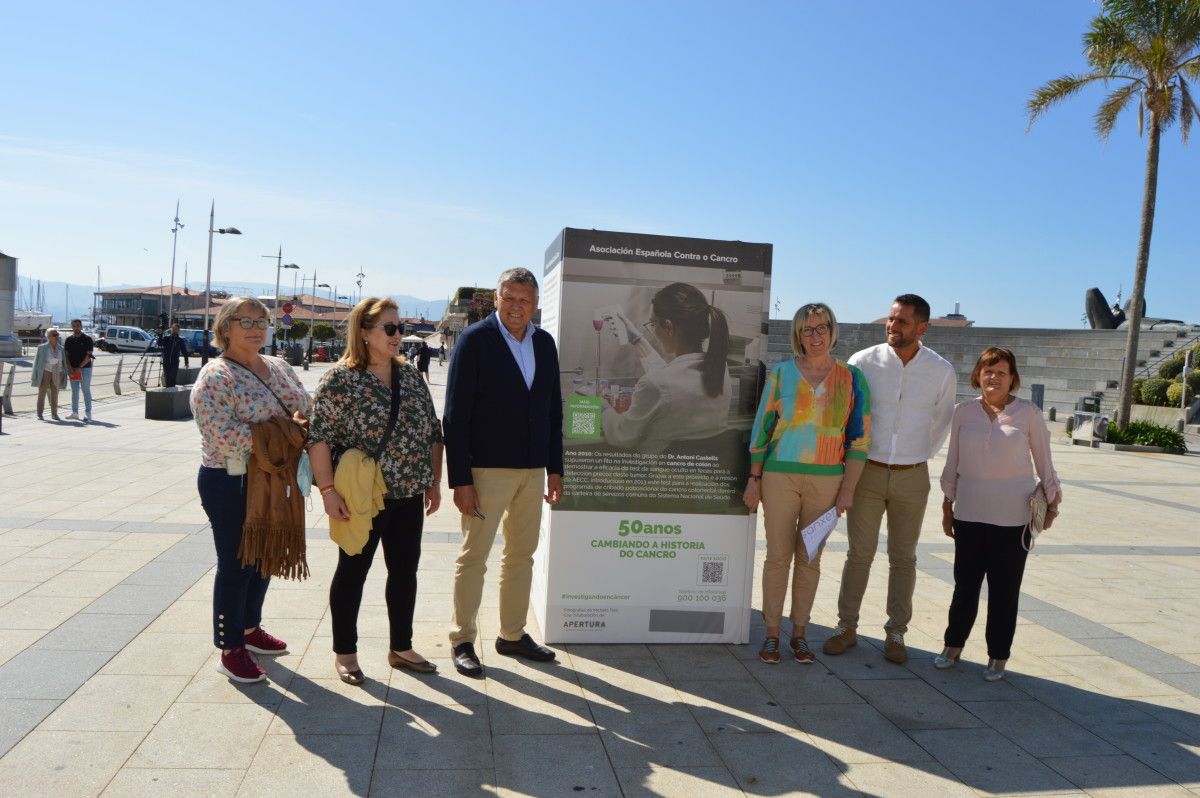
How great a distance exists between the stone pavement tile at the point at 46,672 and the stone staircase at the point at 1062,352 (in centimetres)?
2499

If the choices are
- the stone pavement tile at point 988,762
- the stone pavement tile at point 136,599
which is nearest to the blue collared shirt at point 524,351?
the stone pavement tile at point 988,762

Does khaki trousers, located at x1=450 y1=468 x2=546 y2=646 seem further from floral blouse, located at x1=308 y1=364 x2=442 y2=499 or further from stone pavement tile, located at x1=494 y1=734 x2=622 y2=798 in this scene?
stone pavement tile, located at x1=494 y1=734 x2=622 y2=798

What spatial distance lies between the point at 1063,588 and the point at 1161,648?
1.30 m

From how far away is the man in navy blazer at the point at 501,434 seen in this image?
162 inches

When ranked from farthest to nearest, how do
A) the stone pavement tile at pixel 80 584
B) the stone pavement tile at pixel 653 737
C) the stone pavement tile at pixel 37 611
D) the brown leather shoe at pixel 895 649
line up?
1. the stone pavement tile at pixel 80 584
2. the brown leather shoe at pixel 895 649
3. the stone pavement tile at pixel 37 611
4. the stone pavement tile at pixel 653 737

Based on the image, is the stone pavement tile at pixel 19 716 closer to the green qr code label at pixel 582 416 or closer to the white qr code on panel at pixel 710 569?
the green qr code label at pixel 582 416

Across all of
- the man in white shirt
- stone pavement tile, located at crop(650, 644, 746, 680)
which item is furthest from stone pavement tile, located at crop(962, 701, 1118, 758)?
stone pavement tile, located at crop(650, 644, 746, 680)

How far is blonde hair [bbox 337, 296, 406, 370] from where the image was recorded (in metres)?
3.76

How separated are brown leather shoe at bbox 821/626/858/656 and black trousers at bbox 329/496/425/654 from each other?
218 centimetres

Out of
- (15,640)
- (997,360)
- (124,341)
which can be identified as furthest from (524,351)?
(124,341)

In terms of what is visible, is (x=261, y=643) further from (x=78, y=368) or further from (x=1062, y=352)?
(x=1062, y=352)

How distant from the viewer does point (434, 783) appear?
3.07m

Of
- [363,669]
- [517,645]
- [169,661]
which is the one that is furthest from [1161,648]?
[169,661]

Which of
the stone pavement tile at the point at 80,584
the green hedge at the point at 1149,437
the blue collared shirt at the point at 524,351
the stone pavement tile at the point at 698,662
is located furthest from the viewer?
the green hedge at the point at 1149,437
